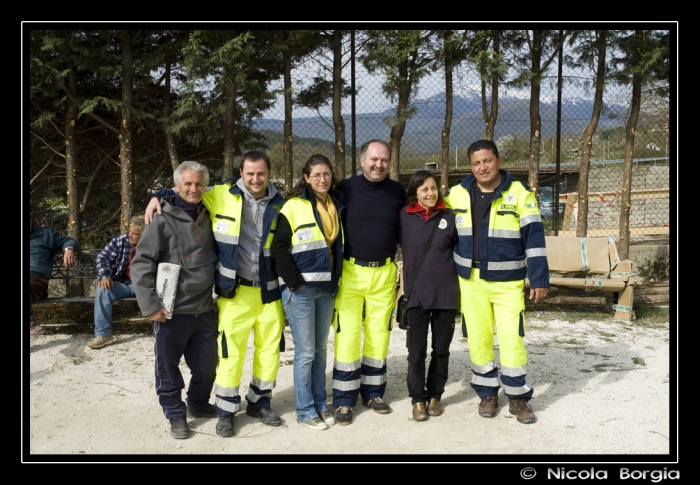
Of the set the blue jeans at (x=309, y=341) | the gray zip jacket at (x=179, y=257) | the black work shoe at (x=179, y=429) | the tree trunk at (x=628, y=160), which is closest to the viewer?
the gray zip jacket at (x=179, y=257)

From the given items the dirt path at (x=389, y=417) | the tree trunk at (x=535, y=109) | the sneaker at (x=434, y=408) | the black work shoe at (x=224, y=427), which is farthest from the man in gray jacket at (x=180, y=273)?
the tree trunk at (x=535, y=109)

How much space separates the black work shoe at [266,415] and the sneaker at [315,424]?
20 cm

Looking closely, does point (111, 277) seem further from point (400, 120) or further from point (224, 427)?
point (400, 120)

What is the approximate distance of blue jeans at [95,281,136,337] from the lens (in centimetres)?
625

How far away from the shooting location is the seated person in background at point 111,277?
6207mm

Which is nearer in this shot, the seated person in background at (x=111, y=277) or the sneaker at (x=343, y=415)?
the sneaker at (x=343, y=415)

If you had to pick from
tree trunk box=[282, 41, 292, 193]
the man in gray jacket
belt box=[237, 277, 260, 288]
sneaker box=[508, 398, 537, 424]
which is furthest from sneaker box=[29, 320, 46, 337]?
sneaker box=[508, 398, 537, 424]

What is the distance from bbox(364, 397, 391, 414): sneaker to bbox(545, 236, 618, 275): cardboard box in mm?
4130

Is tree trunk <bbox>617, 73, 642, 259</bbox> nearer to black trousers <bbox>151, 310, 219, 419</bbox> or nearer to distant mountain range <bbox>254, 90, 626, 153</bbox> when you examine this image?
distant mountain range <bbox>254, 90, 626, 153</bbox>

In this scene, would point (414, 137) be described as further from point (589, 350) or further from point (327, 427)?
point (327, 427)

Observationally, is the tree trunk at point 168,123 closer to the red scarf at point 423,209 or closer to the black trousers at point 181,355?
the black trousers at point 181,355

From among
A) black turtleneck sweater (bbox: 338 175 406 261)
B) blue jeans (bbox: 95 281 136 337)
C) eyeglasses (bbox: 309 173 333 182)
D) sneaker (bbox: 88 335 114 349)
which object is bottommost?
sneaker (bbox: 88 335 114 349)

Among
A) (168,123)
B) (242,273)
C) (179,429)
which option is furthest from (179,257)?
(168,123)

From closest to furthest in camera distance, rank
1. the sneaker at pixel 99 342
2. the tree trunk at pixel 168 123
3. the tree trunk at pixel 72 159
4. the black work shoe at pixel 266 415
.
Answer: the black work shoe at pixel 266 415
the sneaker at pixel 99 342
the tree trunk at pixel 72 159
the tree trunk at pixel 168 123
